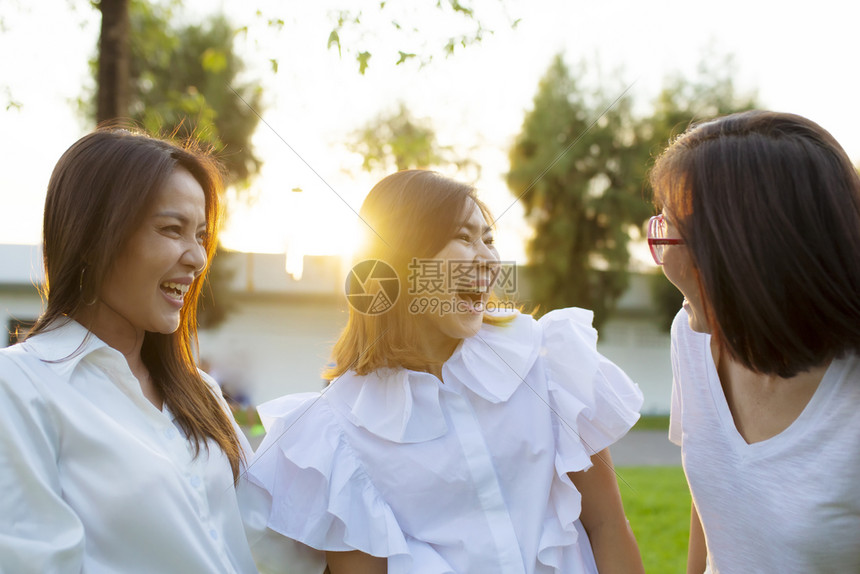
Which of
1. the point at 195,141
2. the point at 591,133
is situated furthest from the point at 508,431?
the point at 591,133

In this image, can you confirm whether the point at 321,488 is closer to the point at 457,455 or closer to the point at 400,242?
the point at 457,455

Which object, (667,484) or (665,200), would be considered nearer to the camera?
(665,200)

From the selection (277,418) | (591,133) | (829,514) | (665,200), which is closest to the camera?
(829,514)

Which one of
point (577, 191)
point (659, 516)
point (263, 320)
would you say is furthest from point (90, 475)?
point (577, 191)

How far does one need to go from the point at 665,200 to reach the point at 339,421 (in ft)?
4.07

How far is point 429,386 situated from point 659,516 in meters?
5.68

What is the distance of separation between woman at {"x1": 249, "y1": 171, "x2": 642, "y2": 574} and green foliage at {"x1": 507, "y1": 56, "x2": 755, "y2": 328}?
18875mm

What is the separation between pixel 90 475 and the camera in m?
1.76

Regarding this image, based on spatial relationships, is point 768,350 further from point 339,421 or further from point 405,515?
point 339,421

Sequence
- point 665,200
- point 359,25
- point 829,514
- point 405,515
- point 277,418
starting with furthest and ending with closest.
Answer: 1. point 359,25
2. point 277,418
3. point 405,515
4. point 665,200
5. point 829,514

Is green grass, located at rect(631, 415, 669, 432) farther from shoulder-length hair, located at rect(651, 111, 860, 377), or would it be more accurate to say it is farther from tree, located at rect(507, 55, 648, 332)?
shoulder-length hair, located at rect(651, 111, 860, 377)

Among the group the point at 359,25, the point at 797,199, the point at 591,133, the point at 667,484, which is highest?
the point at 359,25

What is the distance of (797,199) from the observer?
156 cm

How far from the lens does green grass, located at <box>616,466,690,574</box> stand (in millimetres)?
5742
